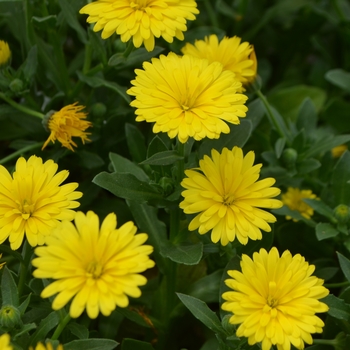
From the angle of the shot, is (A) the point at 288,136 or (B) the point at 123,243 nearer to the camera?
(B) the point at 123,243

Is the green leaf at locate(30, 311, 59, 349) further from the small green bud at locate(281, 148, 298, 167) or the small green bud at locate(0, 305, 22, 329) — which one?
the small green bud at locate(281, 148, 298, 167)

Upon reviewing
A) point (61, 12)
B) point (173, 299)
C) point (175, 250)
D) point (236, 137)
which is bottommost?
point (173, 299)

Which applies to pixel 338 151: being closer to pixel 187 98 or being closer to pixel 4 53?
pixel 187 98

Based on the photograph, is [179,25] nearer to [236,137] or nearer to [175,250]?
[236,137]

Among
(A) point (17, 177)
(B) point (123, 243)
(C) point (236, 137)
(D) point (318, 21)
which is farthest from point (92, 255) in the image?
(D) point (318, 21)

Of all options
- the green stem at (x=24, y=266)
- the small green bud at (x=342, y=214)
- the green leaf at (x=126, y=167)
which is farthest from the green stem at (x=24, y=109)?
the small green bud at (x=342, y=214)

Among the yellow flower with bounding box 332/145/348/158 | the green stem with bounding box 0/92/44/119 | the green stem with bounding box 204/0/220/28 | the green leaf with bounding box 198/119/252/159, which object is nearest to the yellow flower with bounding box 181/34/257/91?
the green leaf with bounding box 198/119/252/159

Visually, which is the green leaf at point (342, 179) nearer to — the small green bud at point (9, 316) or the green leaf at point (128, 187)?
the green leaf at point (128, 187)

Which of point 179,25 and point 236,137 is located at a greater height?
point 179,25
